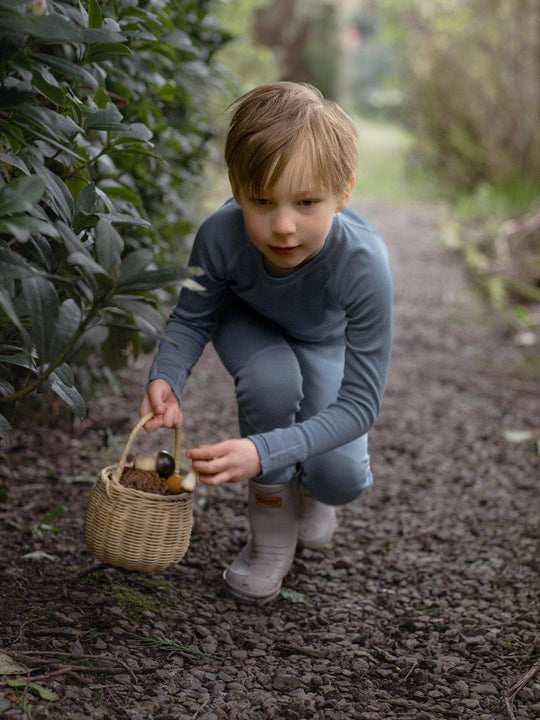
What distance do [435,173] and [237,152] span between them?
391 inches

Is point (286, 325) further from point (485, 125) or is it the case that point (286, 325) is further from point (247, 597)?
point (485, 125)

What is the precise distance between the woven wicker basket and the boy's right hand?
0.10 feet

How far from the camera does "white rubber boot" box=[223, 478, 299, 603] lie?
2.07 metres

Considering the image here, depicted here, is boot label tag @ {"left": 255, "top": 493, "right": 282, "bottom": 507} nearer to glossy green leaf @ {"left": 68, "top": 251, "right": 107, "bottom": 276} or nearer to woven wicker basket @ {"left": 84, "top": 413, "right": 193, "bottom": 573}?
woven wicker basket @ {"left": 84, "top": 413, "right": 193, "bottom": 573}

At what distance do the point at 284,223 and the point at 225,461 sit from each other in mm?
506

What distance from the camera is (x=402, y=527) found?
2.62 metres

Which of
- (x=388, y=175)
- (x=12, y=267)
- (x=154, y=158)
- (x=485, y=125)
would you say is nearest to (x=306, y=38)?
(x=388, y=175)

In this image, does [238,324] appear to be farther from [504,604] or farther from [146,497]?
[504,604]

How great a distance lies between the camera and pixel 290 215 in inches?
68.5

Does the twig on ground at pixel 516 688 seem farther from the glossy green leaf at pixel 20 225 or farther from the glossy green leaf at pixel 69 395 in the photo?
the glossy green leaf at pixel 20 225

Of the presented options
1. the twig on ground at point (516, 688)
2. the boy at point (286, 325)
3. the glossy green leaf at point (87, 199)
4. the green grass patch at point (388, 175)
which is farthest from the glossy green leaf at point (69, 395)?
the green grass patch at point (388, 175)

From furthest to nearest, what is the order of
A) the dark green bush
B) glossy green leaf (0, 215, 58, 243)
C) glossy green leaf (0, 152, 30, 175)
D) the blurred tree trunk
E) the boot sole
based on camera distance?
the blurred tree trunk, the boot sole, glossy green leaf (0, 152, 30, 175), the dark green bush, glossy green leaf (0, 215, 58, 243)

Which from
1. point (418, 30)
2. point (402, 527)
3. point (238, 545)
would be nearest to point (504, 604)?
point (402, 527)

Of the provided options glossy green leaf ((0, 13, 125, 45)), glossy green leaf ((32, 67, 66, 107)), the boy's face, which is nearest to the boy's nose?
the boy's face
